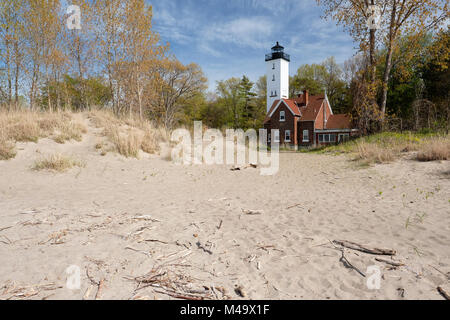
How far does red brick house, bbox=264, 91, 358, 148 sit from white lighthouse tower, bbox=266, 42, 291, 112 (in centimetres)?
832

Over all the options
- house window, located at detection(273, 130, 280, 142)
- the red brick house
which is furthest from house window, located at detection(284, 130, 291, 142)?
house window, located at detection(273, 130, 280, 142)

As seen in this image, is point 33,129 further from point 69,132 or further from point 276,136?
point 276,136

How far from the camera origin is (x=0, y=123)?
8672 mm

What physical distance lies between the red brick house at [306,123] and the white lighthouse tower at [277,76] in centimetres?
832

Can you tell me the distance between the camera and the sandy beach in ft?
7.65

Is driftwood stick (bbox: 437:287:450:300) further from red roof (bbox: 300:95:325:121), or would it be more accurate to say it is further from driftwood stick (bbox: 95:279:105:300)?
red roof (bbox: 300:95:325:121)

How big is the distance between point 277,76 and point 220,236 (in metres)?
44.4

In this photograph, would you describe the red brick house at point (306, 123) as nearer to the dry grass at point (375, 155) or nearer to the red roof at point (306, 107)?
the red roof at point (306, 107)

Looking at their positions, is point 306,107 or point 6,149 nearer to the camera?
point 6,149

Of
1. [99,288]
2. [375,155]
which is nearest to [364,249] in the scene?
[99,288]

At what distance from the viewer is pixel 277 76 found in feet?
141

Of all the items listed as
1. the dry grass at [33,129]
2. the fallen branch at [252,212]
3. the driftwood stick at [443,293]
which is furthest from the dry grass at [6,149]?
the driftwood stick at [443,293]
